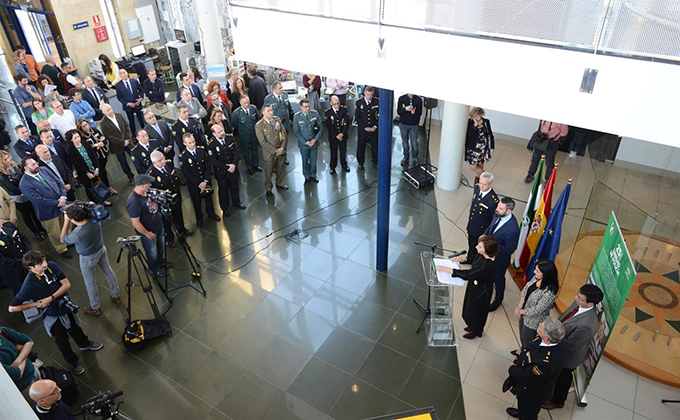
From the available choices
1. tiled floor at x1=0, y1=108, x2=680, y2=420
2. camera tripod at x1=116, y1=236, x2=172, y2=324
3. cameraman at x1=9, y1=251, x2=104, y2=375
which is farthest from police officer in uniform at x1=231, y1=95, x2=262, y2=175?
cameraman at x1=9, y1=251, x2=104, y2=375

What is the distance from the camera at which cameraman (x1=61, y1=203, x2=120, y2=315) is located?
16.9 feet

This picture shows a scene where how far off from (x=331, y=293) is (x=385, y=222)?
1.15m

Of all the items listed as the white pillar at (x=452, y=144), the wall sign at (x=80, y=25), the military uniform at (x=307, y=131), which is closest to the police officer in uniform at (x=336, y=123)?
the military uniform at (x=307, y=131)

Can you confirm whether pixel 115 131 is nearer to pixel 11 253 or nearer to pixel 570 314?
pixel 11 253

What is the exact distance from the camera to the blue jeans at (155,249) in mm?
6141

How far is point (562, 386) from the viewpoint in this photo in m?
4.60

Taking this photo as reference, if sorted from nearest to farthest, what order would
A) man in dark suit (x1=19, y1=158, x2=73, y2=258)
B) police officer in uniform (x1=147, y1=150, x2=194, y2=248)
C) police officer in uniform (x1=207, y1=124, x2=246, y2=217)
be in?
man in dark suit (x1=19, y1=158, x2=73, y2=258), police officer in uniform (x1=147, y1=150, x2=194, y2=248), police officer in uniform (x1=207, y1=124, x2=246, y2=217)

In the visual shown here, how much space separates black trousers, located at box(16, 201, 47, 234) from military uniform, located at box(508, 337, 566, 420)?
693cm

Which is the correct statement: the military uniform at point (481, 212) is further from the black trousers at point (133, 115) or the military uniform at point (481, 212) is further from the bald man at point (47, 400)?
the black trousers at point (133, 115)

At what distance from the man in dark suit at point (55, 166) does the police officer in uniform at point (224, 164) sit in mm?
2142

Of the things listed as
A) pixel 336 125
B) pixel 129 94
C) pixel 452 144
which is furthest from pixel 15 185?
pixel 452 144

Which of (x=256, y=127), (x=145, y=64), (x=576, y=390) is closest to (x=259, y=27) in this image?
(x=256, y=127)

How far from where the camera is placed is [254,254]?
6.88m

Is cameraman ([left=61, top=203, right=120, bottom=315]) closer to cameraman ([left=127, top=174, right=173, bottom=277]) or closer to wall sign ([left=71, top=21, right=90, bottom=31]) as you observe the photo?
cameraman ([left=127, top=174, right=173, bottom=277])
